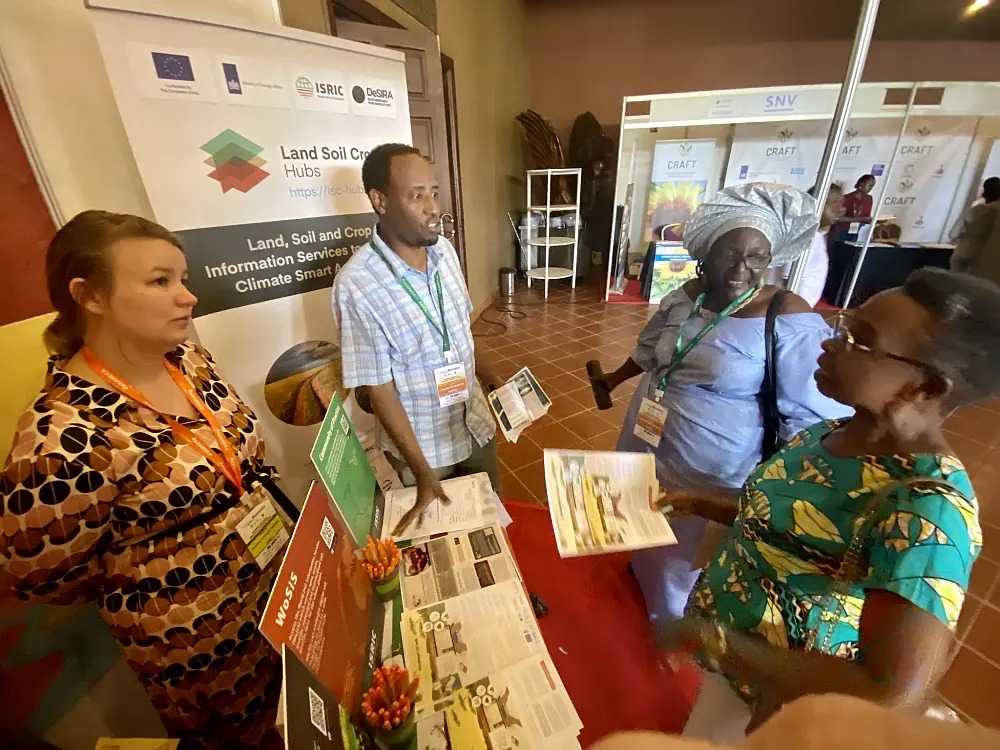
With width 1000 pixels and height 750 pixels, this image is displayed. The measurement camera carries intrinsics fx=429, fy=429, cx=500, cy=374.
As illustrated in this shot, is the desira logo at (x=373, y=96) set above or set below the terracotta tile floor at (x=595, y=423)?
above

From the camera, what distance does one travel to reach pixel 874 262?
507cm

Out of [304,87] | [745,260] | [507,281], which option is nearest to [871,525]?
[745,260]

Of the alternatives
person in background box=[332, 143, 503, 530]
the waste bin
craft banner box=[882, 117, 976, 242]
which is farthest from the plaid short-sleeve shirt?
craft banner box=[882, 117, 976, 242]

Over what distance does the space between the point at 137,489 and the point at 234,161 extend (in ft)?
3.65

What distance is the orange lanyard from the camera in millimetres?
863

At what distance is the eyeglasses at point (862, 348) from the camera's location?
2.10 feet

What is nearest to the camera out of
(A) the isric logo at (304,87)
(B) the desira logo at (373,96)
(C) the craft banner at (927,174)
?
(A) the isric logo at (304,87)

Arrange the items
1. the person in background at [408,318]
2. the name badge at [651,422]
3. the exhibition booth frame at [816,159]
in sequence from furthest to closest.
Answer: the exhibition booth frame at [816,159], the name badge at [651,422], the person in background at [408,318]

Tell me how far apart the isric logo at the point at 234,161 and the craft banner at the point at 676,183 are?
554 centimetres

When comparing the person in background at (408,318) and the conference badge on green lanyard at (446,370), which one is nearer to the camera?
the person in background at (408,318)

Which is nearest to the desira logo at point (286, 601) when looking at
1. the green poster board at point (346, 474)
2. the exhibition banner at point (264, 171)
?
the green poster board at point (346, 474)

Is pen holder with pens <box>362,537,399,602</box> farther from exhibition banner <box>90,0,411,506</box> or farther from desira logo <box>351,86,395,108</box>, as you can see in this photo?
desira logo <box>351,86,395,108</box>

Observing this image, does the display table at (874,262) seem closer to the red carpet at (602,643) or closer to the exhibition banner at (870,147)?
the exhibition banner at (870,147)

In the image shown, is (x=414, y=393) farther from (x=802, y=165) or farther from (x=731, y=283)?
(x=802, y=165)
